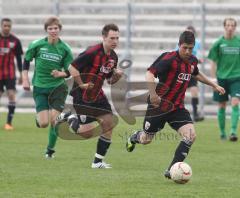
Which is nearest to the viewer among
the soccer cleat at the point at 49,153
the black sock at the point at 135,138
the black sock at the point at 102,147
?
the black sock at the point at 135,138

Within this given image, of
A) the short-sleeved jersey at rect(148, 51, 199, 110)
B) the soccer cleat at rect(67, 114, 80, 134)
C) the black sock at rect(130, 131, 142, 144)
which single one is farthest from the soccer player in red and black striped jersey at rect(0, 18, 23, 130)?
the short-sleeved jersey at rect(148, 51, 199, 110)

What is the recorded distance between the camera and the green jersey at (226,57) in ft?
52.4

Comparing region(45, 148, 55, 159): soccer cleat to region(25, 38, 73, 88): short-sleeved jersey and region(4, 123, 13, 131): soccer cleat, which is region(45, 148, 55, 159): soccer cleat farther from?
region(4, 123, 13, 131): soccer cleat

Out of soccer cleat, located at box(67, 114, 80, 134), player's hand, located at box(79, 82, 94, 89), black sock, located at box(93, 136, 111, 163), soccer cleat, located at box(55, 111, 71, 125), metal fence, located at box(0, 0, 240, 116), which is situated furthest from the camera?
metal fence, located at box(0, 0, 240, 116)

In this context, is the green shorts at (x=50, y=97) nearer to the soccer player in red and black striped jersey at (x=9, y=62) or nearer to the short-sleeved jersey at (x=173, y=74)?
the short-sleeved jersey at (x=173, y=74)

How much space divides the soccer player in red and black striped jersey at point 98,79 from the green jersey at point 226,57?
4.78 m

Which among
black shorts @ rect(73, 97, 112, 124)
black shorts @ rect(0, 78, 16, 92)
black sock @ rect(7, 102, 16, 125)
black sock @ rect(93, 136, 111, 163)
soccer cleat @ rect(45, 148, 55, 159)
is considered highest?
black shorts @ rect(73, 97, 112, 124)

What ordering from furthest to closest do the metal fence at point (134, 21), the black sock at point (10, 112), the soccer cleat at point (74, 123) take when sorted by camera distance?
1. the metal fence at point (134, 21)
2. the black sock at point (10, 112)
3. the soccer cleat at point (74, 123)

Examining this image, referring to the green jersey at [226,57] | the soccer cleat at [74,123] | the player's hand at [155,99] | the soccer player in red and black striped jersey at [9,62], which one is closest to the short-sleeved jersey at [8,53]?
the soccer player in red and black striped jersey at [9,62]

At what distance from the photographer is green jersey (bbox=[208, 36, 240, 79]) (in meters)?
16.0

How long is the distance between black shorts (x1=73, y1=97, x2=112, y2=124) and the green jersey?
4.96m

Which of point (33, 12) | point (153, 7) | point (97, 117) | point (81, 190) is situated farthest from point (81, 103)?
point (33, 12)

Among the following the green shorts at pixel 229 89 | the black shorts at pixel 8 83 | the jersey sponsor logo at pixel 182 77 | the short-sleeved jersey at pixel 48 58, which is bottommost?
the black shorts at pixel 8 83

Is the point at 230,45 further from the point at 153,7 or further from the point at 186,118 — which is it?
the point at 153,7
